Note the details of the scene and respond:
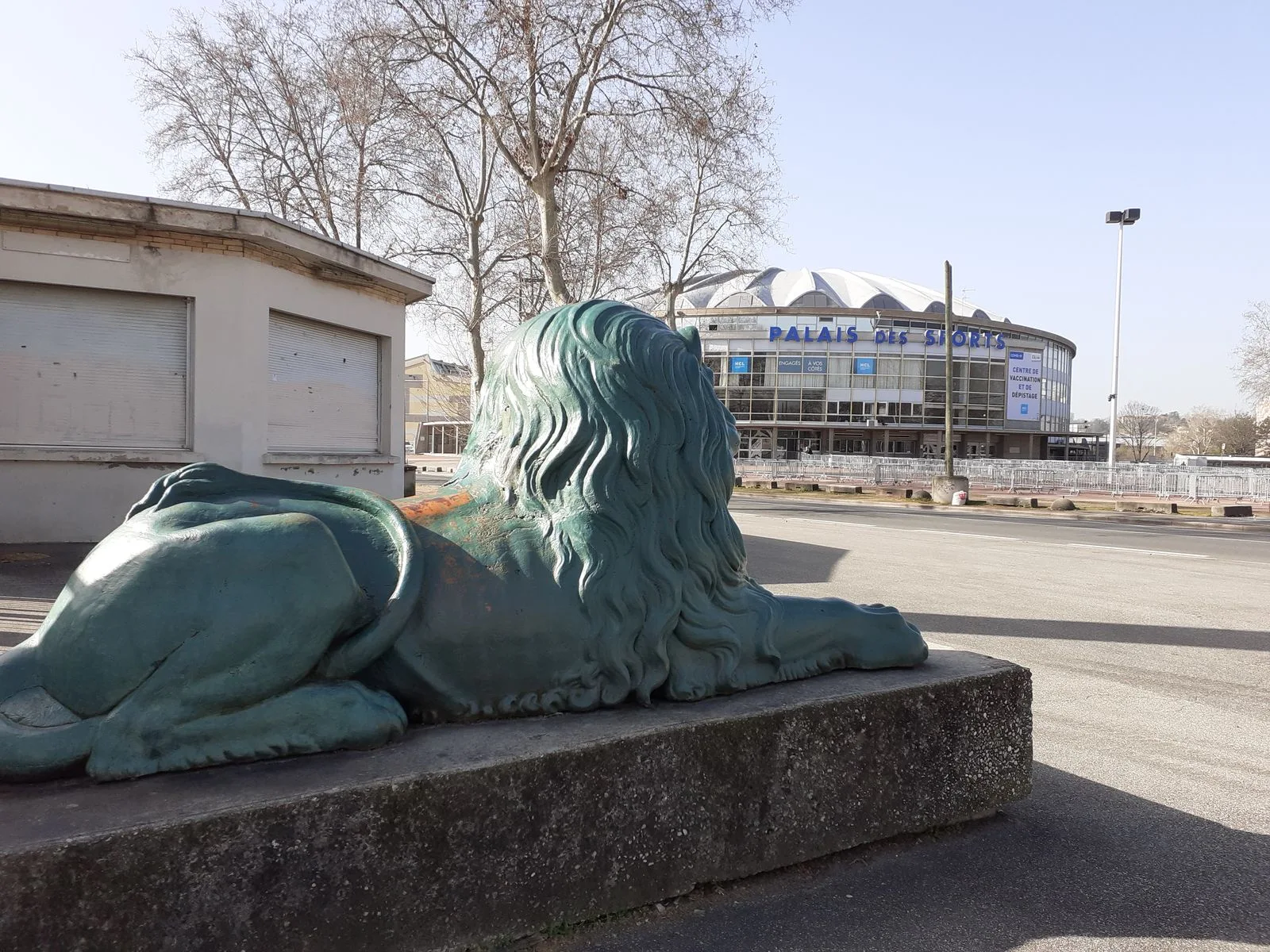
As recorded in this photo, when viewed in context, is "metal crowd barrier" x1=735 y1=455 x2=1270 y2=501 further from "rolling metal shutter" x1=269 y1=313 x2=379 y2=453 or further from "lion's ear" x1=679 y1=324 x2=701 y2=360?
"lion's ear" x1=679 y1=324 x2=701 y2=360

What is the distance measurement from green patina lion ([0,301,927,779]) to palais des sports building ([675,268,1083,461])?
43013mm

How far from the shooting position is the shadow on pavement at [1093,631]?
5.51 m

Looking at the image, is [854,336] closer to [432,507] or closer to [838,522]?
[838,522]

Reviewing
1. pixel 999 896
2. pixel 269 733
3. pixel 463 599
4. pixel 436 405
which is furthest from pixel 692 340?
pixel 436 405

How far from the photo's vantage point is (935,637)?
17.6ft

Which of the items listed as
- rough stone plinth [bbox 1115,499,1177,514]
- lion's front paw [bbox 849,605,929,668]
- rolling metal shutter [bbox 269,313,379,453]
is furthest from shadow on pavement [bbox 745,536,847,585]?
rough stone plinth [bbox 1115,499,1177,514]

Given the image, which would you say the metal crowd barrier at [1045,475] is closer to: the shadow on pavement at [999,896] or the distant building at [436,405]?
the shadow on pavement at [999,896]

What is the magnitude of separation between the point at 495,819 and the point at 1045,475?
2725 cm

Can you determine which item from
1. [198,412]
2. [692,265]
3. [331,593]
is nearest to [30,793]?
[331,593]

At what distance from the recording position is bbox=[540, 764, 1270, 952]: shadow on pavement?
1.94 meters

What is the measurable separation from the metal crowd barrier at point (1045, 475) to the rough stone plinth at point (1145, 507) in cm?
305

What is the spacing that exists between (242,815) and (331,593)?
1.54ft

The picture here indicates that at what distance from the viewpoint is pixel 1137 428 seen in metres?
76.9

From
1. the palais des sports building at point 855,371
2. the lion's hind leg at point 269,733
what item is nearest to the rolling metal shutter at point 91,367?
the lion's hind leg at point 269,733
